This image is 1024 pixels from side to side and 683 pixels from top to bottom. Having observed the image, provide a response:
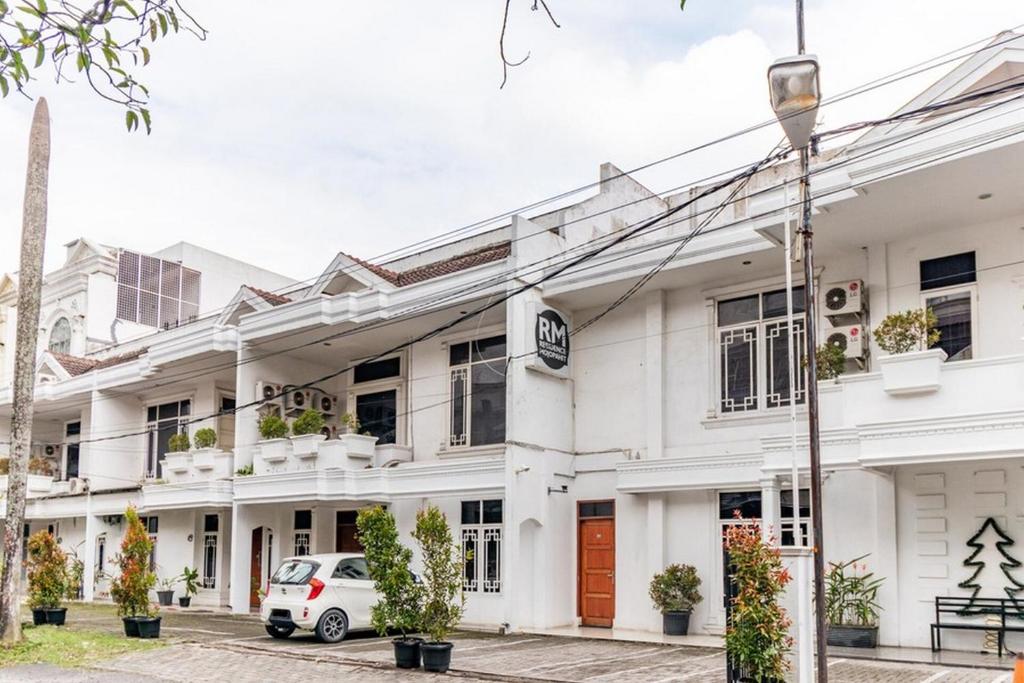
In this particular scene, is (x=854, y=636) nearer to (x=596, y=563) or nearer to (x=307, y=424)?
(x=596, y=563)

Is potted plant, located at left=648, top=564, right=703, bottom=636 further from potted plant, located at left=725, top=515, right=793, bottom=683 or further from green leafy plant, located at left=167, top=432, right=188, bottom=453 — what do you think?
green leafy plant, located at left=167, top=432, right=188, bottom=453

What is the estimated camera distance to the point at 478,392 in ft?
70.6

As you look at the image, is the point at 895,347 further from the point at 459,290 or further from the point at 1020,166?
the point at 459,290

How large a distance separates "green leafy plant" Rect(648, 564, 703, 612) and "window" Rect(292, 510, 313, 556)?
9877 millimetres

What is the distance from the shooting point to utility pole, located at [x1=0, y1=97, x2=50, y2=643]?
614 inches

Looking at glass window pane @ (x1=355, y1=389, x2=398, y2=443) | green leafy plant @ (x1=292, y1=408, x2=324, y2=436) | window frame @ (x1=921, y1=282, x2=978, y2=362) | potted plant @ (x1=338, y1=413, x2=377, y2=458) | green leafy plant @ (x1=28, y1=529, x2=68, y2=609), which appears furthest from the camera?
glass window pane @ (x1=355, y1=389, x2=398, y2=443)

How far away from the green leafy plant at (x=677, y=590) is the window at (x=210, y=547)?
1363 cm

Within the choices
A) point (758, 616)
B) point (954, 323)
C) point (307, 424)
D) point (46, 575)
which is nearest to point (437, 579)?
point (758, 616)

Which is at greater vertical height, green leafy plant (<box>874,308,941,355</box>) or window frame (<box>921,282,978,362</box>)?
window frame (<box>921,282,978,362</box>)

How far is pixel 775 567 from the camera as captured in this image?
9945mm

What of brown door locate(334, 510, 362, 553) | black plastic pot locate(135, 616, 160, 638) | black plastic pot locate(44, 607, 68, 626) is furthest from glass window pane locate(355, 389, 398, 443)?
black plastic pot locate(44, 607, 68, 626)

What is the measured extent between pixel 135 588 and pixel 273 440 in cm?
623

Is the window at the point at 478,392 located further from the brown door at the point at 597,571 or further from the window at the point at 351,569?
the window at the point at 351,569

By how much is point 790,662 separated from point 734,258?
8.94m
